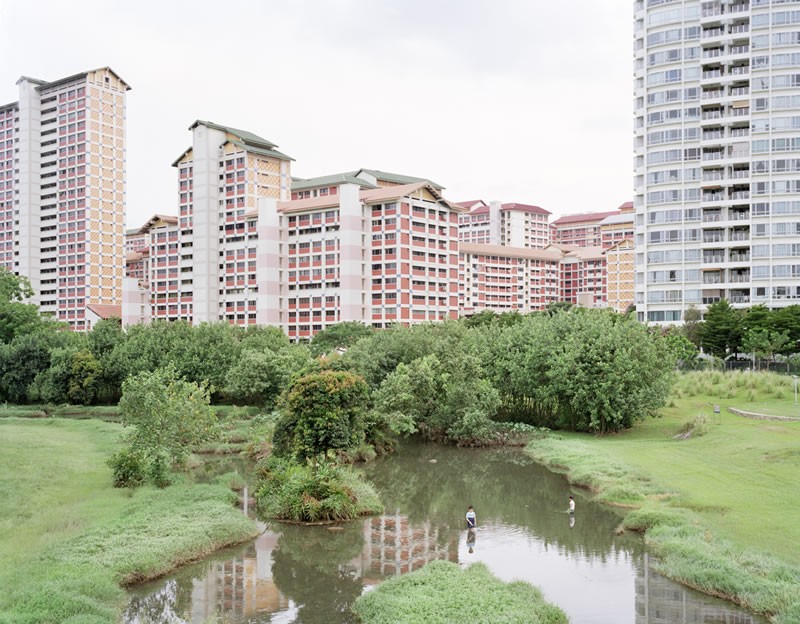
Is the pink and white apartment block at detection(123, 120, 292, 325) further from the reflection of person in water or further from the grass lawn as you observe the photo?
the reflection of person in water

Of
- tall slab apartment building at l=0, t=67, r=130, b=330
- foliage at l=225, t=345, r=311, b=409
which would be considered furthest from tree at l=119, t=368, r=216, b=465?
tall slab apartment building at l=0, t=67, r=130, b=330

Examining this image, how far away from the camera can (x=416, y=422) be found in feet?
164

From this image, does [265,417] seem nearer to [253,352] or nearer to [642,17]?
[253,352]

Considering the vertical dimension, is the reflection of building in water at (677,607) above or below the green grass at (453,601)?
below

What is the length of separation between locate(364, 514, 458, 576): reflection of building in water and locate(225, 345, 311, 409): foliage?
92.8 feet

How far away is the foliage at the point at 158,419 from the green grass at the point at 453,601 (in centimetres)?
1586

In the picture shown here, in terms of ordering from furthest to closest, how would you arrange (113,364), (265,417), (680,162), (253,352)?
1. (680,162)
2. (113,364)
3. (253,352)
4. (265,417)

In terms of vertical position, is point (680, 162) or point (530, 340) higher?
point (680, 162)

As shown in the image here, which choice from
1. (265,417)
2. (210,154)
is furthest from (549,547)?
(210,154)

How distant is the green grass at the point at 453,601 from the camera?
18.2m

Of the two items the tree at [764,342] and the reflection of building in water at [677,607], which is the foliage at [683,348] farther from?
the reflection of building in water at [677,607]

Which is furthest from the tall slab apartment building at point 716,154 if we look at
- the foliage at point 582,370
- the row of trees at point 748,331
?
the foliage at point 582,370

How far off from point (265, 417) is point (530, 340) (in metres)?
18.9

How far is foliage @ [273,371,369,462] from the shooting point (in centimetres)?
3069
